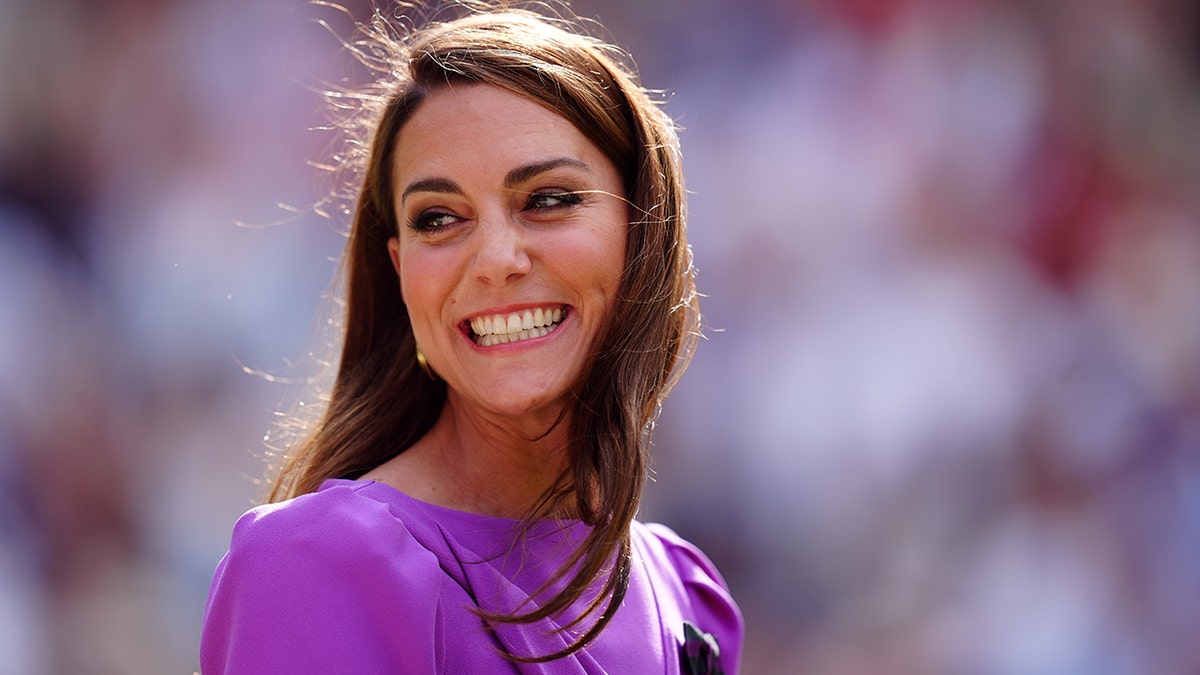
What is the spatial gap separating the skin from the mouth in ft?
0.03

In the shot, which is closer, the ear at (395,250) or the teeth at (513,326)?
the teeth at (513,326)

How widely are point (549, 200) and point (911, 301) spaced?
2.59 m

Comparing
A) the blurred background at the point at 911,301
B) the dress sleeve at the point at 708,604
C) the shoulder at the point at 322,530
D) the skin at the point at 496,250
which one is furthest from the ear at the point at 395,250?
the blurred background at the point at 911,301

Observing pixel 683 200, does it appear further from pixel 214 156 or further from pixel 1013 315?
pixel 1013 315

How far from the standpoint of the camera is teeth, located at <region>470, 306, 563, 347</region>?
174 centimetres

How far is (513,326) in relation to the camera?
68.6 inches

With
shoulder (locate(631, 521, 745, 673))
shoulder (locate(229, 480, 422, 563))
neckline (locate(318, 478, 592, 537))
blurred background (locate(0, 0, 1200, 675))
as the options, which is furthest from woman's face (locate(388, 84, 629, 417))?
blurred background (locate(0, 0, 1200, 675))

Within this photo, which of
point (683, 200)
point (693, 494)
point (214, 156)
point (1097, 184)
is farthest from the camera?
point (1097, 184)

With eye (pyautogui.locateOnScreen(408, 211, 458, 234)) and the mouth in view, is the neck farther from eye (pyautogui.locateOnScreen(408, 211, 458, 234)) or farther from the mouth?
eye (pyautogui.locateOnScreen(408, 211, 458, 234))

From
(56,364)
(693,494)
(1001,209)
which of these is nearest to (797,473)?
(693,494)

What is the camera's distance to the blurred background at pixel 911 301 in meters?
3.64

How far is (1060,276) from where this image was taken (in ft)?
13.4

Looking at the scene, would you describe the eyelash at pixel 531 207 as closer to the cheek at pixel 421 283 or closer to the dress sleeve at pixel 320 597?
the cheek at pixel 421 283

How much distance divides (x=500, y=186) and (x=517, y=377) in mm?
296
